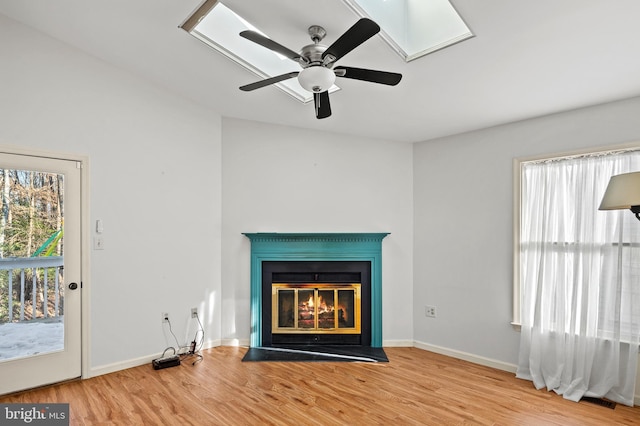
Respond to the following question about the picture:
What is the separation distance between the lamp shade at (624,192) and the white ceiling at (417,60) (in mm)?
797

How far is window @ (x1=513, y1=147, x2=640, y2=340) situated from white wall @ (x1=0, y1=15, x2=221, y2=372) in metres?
3.26

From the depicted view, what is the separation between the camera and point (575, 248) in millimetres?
3197

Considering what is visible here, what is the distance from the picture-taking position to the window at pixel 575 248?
2.97 meters

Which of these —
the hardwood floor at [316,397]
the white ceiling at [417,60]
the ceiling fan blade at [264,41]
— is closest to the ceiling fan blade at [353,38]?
the ceiling fan blade at [264,41]

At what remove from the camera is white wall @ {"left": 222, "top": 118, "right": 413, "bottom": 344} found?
4449 mm

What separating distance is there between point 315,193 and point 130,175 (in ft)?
6.48

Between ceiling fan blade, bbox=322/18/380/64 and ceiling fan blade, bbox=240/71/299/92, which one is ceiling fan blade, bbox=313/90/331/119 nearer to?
ceiling fan blade, bbox=240/71/299/92

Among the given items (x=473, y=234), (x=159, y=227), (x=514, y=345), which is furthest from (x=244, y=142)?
(x=514, y=345)

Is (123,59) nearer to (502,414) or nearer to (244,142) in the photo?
(244,142)

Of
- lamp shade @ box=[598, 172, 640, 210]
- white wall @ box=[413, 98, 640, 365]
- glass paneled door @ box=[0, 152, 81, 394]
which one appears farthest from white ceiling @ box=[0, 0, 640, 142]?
glass paneled door @ box=[0, 152, 81, 394]

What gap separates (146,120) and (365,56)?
2.39 m

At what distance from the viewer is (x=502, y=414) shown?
2.76 metres

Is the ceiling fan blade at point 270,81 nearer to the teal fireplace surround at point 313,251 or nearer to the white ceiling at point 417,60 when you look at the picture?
the white ceiling at point 417,60

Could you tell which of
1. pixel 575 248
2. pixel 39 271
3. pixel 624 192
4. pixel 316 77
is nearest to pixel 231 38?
pixel 316 77
